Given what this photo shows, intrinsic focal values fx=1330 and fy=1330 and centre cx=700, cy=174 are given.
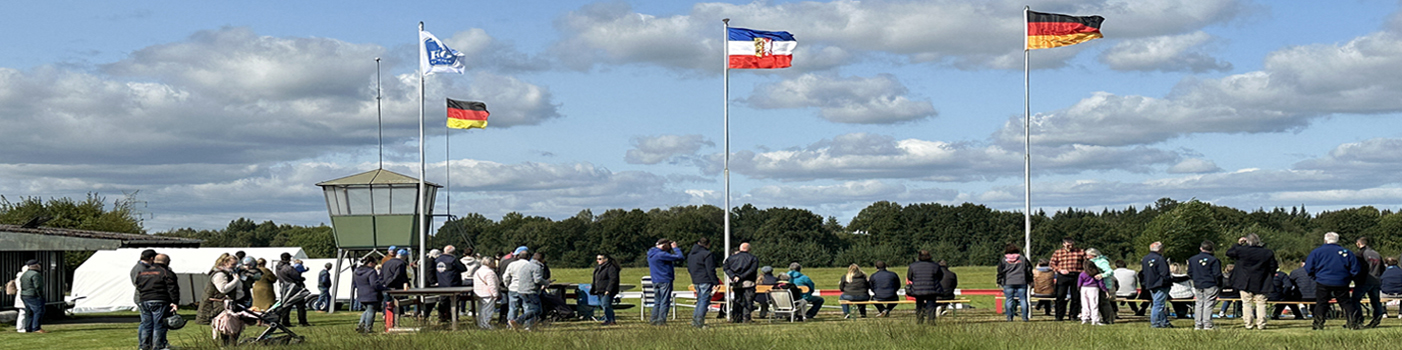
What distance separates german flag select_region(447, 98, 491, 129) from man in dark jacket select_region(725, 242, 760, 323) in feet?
31.9

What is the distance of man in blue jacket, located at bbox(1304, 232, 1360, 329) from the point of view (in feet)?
55.4

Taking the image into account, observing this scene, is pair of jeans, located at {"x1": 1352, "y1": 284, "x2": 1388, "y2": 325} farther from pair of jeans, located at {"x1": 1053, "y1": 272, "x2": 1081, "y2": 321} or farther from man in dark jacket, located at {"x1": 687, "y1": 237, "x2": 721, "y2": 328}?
man in dark jacket, located at {"x1": 687, "y1": 237, "x2": 721, "y2": 328}

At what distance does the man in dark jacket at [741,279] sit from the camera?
19.1 m

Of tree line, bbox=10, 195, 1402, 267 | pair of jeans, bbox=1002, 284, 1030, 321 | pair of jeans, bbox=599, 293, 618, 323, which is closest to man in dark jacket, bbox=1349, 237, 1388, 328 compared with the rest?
pair of jeans, bbox=1002, 284, 1030, 321

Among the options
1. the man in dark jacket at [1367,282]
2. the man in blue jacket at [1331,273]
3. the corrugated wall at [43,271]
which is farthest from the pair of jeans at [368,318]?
the man in dark jacket at [1367,282]

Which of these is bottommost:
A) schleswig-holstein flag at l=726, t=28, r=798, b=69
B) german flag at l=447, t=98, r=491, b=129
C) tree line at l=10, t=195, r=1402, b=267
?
tree line at l=10, t=195, r=1402, b=267

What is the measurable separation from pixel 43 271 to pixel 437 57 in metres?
8.79

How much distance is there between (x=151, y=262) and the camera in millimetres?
15805

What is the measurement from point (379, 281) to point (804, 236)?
282 feet

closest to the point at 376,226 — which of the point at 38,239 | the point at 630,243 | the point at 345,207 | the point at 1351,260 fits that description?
the point at 345,207

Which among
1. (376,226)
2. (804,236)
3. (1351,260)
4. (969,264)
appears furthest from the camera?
(804,236)

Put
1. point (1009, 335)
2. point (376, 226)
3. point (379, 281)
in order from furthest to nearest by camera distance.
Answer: point (376, 226) → point (379, 281) → point (1009, 335)

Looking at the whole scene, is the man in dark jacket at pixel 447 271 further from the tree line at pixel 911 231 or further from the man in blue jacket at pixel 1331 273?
the tree line at pixel 911 231

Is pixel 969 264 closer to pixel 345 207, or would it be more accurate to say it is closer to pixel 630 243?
pixel 630 243
